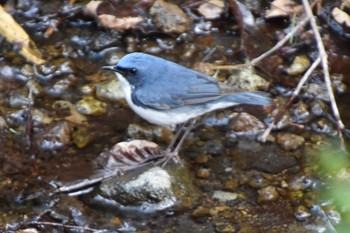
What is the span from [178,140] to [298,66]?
1605mm

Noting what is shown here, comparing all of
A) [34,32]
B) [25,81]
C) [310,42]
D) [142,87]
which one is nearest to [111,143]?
[142,87]

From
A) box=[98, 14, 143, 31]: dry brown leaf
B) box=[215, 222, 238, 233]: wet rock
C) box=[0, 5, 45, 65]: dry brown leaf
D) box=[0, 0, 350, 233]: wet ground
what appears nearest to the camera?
box=[215, 222, 238, 233]: wet rock

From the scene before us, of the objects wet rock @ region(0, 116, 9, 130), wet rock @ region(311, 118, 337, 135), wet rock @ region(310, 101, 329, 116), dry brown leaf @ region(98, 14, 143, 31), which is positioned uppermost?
dry brown leaf @ region(98, 14, 143, 31)

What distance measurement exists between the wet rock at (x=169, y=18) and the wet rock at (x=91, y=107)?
1.27m

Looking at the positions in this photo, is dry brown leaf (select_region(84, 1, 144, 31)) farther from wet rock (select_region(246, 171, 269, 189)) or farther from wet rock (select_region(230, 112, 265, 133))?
wet rock (select_region(246, 171, 269, 189))

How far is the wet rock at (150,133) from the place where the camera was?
6.29 metres

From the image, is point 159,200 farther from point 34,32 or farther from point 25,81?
point 34,32

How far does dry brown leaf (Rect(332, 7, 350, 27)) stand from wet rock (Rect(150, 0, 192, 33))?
5.10 ft

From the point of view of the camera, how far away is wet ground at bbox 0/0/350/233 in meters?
5.52

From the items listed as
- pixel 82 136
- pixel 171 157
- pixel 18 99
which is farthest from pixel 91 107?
pixel 171 157

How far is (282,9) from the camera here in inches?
300

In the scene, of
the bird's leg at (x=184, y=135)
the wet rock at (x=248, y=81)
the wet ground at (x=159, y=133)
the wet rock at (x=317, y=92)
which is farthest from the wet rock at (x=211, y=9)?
the bird's leg at (x=184, y=135)

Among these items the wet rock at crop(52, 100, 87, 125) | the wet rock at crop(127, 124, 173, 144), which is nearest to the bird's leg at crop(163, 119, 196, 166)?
the wet rock at crop(127, 124, 173, 144)

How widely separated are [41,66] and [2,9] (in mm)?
737
